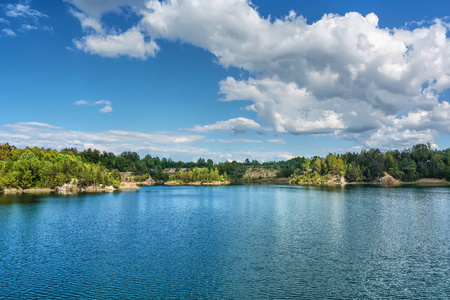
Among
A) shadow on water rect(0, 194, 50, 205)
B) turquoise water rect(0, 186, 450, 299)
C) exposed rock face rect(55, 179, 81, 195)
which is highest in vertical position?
exposed rock face rect(55, 179, 81, 195)

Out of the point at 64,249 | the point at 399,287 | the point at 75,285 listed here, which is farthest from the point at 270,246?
the point at 64,249

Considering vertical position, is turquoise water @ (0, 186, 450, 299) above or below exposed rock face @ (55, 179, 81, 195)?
below

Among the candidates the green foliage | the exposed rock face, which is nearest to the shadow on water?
the green foliage

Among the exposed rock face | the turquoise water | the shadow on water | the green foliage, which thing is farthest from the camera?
the exposed rock face

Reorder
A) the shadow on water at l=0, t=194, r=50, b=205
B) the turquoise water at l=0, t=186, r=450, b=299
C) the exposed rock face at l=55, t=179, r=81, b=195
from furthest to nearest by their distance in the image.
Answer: the exposed rock face at l=55, t=179, r=81, b=195, the shadow on water at l=0, t=194, r=50, b=205, the turquoise water at l=0, t=186, r=450, b=299

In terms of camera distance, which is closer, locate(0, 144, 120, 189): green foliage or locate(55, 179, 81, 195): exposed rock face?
locate(0, 144, 120, 189): green foliage

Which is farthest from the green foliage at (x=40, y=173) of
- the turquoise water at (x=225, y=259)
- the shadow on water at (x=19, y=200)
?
the turquoise water at (x=225, y=259)

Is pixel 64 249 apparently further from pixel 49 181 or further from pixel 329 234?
pixel 49 181

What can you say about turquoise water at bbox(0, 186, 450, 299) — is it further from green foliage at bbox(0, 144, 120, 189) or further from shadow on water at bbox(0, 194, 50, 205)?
green foliage at bbox(0, 144, 120, 189)

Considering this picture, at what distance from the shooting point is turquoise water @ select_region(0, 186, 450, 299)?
2383 centimetres

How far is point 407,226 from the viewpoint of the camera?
4888cm

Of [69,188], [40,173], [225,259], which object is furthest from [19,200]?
[225,259]

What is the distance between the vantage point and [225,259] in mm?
31531

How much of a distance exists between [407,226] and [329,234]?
16.1 metres
